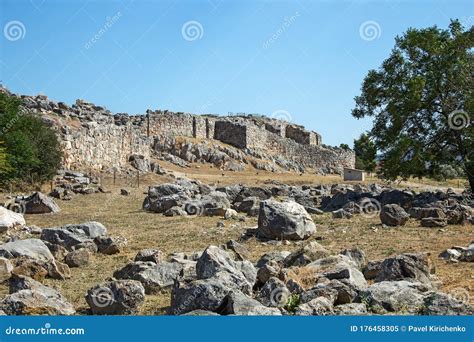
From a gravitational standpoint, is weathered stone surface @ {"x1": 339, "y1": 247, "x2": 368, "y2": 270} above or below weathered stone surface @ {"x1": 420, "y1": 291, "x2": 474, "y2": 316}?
above

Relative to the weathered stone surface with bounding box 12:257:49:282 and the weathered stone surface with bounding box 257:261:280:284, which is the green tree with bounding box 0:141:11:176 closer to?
the weathered stone surface with bounding box 12:257:49:282

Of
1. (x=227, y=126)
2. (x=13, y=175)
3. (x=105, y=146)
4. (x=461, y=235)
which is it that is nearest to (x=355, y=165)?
(x=227, y=126)

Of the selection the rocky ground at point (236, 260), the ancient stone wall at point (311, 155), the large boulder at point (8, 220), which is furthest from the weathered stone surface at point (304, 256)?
the ancient stone wall at point (311, 155)

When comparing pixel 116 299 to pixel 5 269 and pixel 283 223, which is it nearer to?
pixel 5 269

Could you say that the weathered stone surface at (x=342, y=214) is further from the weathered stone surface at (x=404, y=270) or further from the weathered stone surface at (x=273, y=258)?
the weathered stone surface at (x=404, y=270)

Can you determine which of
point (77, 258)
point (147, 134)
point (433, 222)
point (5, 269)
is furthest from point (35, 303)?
point (147, 134)

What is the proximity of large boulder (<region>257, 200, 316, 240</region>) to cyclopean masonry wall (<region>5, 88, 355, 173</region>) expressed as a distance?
22124mm

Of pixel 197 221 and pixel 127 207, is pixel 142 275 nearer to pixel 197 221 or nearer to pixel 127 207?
pixel 197 221

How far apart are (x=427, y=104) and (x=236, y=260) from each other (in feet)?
55.5

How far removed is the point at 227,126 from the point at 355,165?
23464mm

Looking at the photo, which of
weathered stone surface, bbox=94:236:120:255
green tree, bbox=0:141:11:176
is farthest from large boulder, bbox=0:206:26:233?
weathered stone surface, bbox=94:236:120:255

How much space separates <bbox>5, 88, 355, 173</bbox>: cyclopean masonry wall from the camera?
38219mm

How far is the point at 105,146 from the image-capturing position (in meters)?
40.5

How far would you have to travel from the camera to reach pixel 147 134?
5309cm
